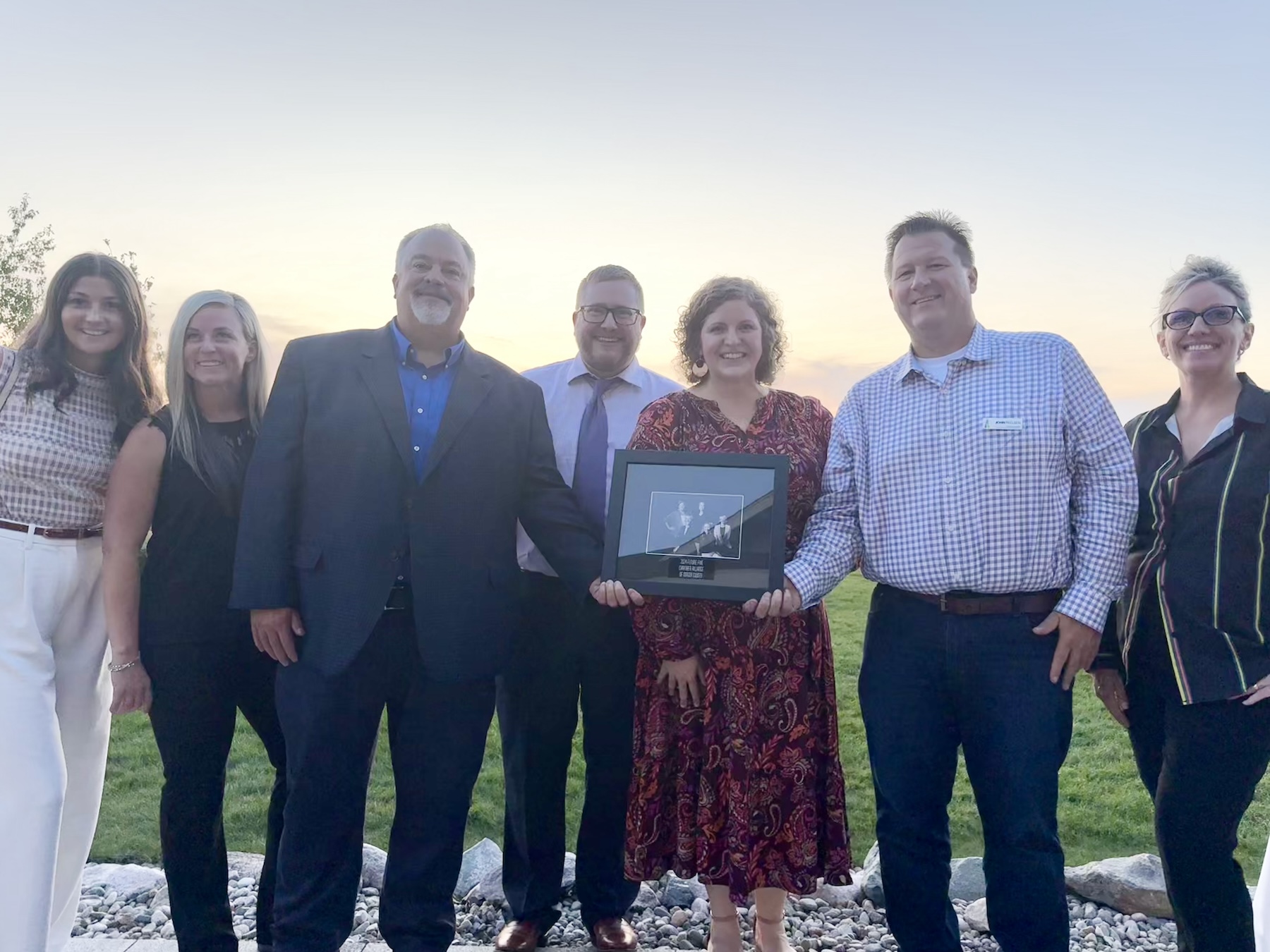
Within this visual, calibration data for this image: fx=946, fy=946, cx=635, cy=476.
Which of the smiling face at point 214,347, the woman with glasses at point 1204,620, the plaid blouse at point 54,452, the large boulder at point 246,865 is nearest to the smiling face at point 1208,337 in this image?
the woman with glasses at point 1204,620

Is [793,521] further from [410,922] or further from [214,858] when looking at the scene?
[214,858]

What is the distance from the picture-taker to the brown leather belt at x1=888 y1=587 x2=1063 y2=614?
9.89ft

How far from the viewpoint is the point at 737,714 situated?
3.37m

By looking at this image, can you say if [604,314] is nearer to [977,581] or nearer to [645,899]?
[977,581]

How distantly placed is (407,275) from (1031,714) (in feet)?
8.52

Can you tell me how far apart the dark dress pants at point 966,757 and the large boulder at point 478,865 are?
202cm

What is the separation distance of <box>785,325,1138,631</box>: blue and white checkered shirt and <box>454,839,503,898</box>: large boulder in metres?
2.28

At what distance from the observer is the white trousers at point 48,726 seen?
10.2 ft

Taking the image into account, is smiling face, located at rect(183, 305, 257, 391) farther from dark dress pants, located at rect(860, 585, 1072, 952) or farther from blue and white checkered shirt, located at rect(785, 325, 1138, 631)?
dark dress pants, located at rect(860, 585, 1072, 952)

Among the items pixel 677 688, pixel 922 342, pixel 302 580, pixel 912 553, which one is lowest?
pixel 677 688

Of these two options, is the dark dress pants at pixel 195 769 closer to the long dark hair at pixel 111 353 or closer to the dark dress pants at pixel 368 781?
the dark dress pants at pixel 368 781

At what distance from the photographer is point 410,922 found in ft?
10.9

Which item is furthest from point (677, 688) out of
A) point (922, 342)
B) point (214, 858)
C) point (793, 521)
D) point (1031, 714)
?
point (214, 858)

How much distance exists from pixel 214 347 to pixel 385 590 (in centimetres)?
110
